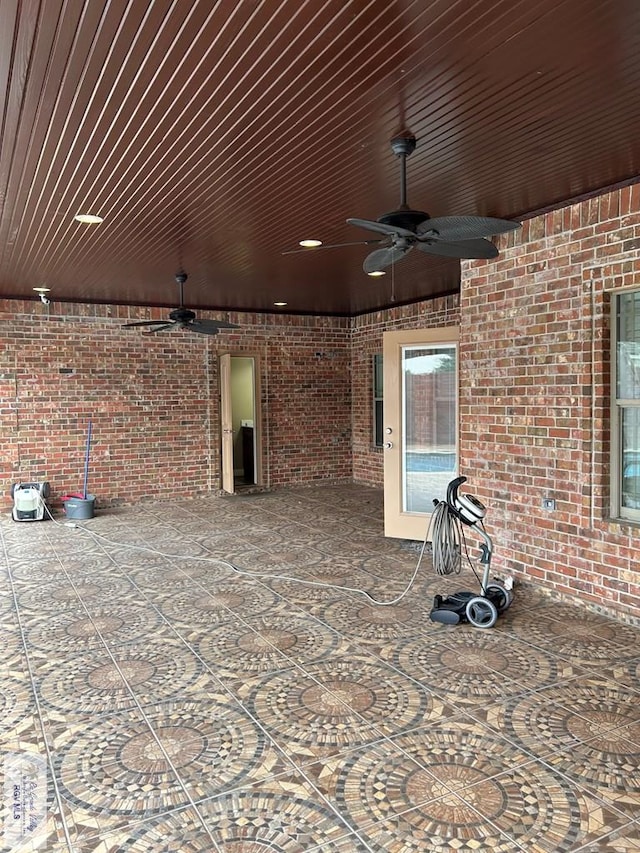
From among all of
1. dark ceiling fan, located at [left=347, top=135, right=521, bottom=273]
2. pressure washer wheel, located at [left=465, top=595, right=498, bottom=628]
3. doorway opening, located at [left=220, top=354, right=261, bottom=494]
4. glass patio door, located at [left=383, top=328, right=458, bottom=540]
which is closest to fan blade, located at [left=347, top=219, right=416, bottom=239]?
dark ceiling fan, located at [left=347, top=135, right=521, bottom=273]

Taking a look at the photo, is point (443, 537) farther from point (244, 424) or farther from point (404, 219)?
point (244, 424)

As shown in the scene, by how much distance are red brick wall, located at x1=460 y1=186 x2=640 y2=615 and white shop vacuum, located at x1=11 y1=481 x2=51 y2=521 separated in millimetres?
5259

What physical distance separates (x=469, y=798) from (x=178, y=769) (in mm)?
1142

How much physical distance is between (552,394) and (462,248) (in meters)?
1.51

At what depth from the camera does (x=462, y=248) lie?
358cm

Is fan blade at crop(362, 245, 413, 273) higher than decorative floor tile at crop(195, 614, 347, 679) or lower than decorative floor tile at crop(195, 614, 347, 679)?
higher

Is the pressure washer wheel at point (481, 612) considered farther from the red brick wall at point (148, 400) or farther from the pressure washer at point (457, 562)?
the red brick wall at point (148, 400)

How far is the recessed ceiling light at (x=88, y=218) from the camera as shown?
179 inches

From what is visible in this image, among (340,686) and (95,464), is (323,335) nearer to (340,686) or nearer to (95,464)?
(95,464)

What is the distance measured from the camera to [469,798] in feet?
7.43

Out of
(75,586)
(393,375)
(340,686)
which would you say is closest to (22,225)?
(75,586)

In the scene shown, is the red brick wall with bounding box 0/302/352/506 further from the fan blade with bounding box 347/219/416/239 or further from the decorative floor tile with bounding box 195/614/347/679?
the fan blade with bounding box 347/219/416/239

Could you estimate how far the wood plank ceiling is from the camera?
228 cm

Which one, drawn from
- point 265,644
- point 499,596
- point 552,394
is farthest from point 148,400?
point 499,596
